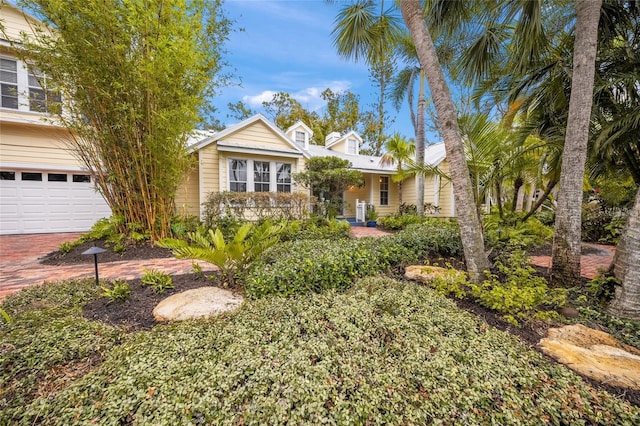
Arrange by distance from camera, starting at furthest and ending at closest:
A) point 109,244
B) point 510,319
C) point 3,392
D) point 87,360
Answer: point 109,244 → point 510,319 → point 87,360 → point 3,392

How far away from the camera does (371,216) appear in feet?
39.3

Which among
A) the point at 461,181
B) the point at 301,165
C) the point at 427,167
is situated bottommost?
the point at 461,181

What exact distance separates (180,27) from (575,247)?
740 centimetres

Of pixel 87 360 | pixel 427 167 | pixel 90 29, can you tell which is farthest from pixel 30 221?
pixel 427 167

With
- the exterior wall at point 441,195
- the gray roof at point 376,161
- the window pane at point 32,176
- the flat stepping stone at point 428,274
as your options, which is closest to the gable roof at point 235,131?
the gray roof at point 376,161

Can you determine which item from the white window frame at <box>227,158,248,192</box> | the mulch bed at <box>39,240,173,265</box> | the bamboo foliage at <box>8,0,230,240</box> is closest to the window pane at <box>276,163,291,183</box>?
the white window frame at <box>227,158,248,192</box>

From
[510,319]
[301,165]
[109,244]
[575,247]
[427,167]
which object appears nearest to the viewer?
[510,319]

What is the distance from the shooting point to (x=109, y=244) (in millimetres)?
5777

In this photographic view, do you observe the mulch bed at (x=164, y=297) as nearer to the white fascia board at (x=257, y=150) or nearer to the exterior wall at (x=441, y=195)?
the white fascia board at (x=257, y=150)

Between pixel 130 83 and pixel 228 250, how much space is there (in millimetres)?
4408

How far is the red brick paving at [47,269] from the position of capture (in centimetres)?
381

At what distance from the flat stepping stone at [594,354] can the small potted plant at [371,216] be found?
9.29 m

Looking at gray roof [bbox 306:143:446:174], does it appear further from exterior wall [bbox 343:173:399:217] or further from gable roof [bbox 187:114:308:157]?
gable roof [bbox 187:114:308:157]

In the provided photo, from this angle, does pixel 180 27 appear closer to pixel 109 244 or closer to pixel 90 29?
pixel 90 29
